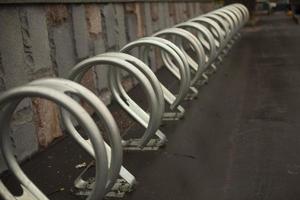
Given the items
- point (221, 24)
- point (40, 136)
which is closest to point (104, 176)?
point (40, 136)

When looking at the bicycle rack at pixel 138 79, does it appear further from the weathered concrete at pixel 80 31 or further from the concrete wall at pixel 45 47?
the weathered concrete at pixel 80 31

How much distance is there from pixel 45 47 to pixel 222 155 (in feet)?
6.78

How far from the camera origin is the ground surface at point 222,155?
3738mm

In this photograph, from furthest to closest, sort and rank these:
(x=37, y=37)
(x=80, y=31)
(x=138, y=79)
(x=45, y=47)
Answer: (x=80, y=31) → (x=45, y=47) → (x=37, y=37) → (x=138, y=79)

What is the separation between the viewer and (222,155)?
4.45 meters

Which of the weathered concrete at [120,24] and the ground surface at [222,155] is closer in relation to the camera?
the ground surface at [222,155]

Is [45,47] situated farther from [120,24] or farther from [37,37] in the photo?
[120,24]

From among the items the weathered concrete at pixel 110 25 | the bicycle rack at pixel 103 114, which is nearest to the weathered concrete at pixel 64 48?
the bicycle rack at pixel 103 114

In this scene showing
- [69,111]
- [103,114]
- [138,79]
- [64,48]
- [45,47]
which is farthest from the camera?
[64,48]

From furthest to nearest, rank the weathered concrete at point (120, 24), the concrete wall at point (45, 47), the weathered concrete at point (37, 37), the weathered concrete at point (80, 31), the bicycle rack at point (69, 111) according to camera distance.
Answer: the weathered concrete at point (120, 24)
the weathered concrete at point (80, 31)
the weathered concrete at point (37, 37)
the concrete wall at point (45, 47)
the bicycle rack at point (69, 111)

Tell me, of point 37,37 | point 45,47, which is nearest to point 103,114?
point 37,37

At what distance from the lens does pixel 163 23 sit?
11.0 metres

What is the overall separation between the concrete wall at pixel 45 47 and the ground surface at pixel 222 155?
0.95ft

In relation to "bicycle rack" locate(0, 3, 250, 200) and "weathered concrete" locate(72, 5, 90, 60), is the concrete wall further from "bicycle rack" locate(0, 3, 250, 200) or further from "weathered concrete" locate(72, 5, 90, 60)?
"bicycle rack" locate(0, 3, 250, 200)
